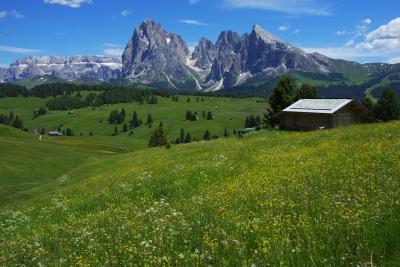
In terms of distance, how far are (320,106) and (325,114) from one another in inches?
93.3

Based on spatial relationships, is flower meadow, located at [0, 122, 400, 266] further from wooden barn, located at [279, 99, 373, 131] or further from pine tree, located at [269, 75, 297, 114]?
pine tree, located at [269, 75, 297, 114]

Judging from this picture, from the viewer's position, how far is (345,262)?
6.28m

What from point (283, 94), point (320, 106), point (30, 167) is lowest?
point (30, 167)

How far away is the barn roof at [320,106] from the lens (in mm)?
62625

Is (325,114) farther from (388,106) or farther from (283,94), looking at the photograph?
(388,106)

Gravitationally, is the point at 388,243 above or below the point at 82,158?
above

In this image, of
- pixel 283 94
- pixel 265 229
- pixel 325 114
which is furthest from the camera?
pixel 283 94

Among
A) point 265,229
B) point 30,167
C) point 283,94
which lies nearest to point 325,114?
point 283,94

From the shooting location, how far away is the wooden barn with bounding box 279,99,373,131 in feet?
206

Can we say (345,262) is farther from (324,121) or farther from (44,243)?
(324,121)

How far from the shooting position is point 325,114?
62.8 meters

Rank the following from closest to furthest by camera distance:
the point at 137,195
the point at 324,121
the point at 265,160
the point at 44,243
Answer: the point at 44,243 → the point at 137,195 → the point at 265,160 → the point at 324,121

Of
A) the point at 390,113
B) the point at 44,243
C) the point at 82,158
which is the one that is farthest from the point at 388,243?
the point at 390,113

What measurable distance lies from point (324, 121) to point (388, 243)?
194 feet
